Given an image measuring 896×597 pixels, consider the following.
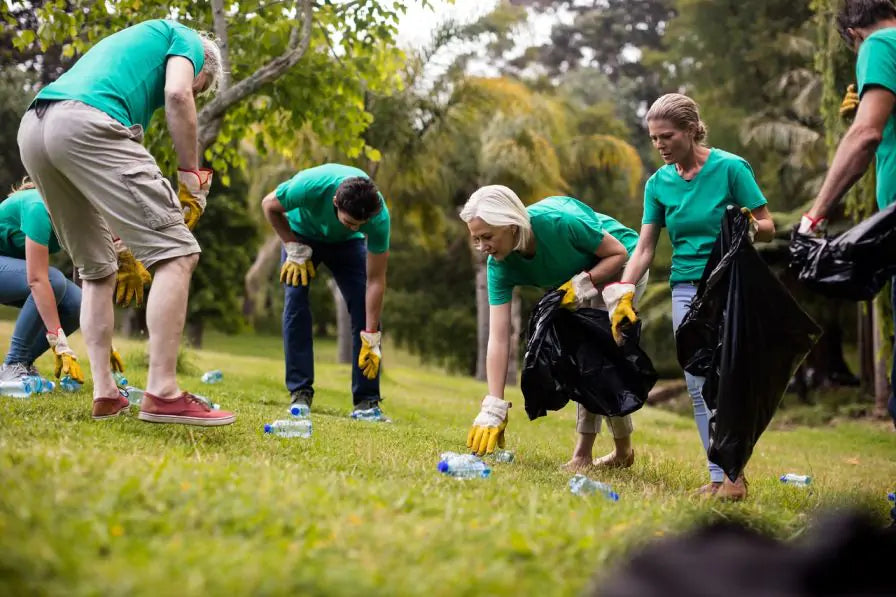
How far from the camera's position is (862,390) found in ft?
55.7

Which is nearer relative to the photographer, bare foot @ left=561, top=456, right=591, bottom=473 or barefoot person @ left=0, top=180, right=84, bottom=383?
bare foot @ left=561, top=456, right=591, bottom=473

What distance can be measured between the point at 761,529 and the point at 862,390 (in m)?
15.7

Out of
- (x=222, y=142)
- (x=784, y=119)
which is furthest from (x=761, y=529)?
(x=784, y=119)

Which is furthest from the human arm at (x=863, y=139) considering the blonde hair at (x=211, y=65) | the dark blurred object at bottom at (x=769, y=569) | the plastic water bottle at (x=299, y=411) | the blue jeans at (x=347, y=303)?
the blue jeans at (x=347, y=303)

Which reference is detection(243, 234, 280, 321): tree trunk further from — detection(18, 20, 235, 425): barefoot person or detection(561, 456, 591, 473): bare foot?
detection(18, 20, 235, 425): barefoot person

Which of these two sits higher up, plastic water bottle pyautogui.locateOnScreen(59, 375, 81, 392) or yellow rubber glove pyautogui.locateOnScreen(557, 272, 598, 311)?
yellow rubber glove pyautogui.locateOnScreen(557, 272, 598, 311)

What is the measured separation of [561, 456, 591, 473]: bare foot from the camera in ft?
16.1

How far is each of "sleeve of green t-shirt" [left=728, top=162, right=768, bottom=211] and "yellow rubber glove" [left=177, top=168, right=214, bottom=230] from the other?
267cm

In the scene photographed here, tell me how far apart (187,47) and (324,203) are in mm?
2301

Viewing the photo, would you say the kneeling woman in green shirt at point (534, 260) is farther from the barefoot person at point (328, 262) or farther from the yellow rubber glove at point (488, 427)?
the barefoot person at point (328, 262)

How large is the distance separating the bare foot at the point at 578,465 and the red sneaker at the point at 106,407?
8.17ft

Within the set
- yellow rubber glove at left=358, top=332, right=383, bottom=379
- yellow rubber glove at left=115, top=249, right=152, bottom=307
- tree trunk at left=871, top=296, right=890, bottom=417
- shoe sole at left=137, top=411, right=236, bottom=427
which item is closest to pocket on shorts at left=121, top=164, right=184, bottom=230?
shoe sole at left=137, top=411, right=236, bottom=427

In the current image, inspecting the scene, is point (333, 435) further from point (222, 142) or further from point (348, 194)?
point (222, 142)

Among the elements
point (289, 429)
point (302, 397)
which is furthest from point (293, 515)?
point (302, 397)
